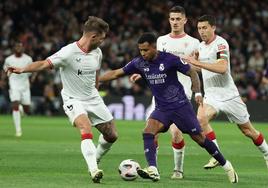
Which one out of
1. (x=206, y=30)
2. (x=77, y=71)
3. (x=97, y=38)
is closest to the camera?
(x=97, y=38)

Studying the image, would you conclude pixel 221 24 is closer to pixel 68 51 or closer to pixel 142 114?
pixel 142 114

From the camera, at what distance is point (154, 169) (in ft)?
37.8

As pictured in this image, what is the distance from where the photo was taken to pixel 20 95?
24.0 metres

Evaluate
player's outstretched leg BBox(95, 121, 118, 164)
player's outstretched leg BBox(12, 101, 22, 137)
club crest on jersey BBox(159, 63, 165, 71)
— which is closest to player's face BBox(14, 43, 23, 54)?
player's outstretched leg BBox(12, 101, 22, 137)

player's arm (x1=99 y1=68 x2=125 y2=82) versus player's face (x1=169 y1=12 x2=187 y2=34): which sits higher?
player's face (x1=169 y1=12 x2=187 y2=34)

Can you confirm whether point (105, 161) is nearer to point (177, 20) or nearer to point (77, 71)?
point (177, 20)

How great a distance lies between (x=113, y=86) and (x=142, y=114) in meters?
1.94

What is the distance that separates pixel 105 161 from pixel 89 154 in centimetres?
370

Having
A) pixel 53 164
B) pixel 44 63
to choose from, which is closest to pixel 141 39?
pixel 44 63

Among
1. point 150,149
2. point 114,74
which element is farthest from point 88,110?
point 150,149

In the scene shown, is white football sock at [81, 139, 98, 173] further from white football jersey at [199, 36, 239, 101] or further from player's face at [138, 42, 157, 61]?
white football jersey at [199, 36, 239, 101]

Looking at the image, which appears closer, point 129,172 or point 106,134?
point 129,172

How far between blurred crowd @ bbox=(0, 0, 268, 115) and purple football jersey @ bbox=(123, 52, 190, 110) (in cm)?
2084

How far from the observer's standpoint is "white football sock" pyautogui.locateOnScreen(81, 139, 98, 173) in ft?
37.5
